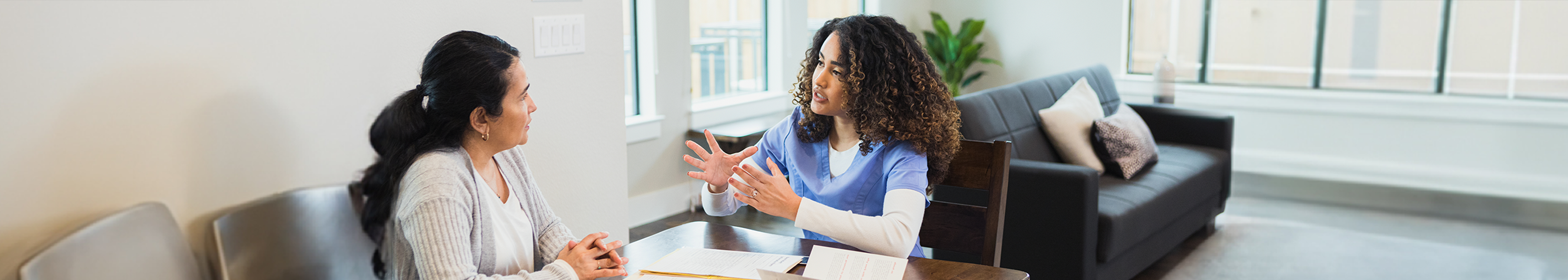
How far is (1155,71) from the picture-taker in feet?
14.7

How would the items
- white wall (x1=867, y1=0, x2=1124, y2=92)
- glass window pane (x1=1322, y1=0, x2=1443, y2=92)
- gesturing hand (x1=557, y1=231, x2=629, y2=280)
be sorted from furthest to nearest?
1. white wall (x1=867, y1=0, x2=1124, y2=92)
2. glass window pane (x1=1322, y1=0, x2=1443, y2=92)
3. gesturing hand (x1=557, y1=231, x2=629, y2=280)

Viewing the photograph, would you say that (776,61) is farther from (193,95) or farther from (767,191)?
(193,95)

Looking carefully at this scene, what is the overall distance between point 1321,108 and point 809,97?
153 inches

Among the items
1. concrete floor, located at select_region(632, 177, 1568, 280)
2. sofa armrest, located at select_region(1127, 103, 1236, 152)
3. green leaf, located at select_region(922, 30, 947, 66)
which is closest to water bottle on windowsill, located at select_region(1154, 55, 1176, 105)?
sofa armrest, located at select_region(1127, 103, 1236, 152)

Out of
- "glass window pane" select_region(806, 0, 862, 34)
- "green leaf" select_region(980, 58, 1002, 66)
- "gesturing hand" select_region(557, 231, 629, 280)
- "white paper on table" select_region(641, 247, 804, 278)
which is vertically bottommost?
"white paper on table" select_region(641, 247, 804, 278)

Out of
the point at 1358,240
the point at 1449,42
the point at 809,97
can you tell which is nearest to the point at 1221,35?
the point at 1449,42

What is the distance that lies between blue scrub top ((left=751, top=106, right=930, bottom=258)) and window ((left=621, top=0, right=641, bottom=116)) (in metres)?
2.07

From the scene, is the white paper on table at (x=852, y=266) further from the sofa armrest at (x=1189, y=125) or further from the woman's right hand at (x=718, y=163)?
the sofa armrest at (x=1189, y=125)

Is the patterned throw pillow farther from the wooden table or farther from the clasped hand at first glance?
the clasped hand

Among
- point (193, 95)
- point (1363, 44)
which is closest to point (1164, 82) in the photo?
point (1363, 44)

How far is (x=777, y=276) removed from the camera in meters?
1.21

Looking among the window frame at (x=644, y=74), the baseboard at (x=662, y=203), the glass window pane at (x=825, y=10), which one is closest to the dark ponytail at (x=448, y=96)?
the window frame at (x=644, y=74)

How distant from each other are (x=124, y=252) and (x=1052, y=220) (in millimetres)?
2242

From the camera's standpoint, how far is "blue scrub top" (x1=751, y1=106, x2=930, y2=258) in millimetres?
1725
